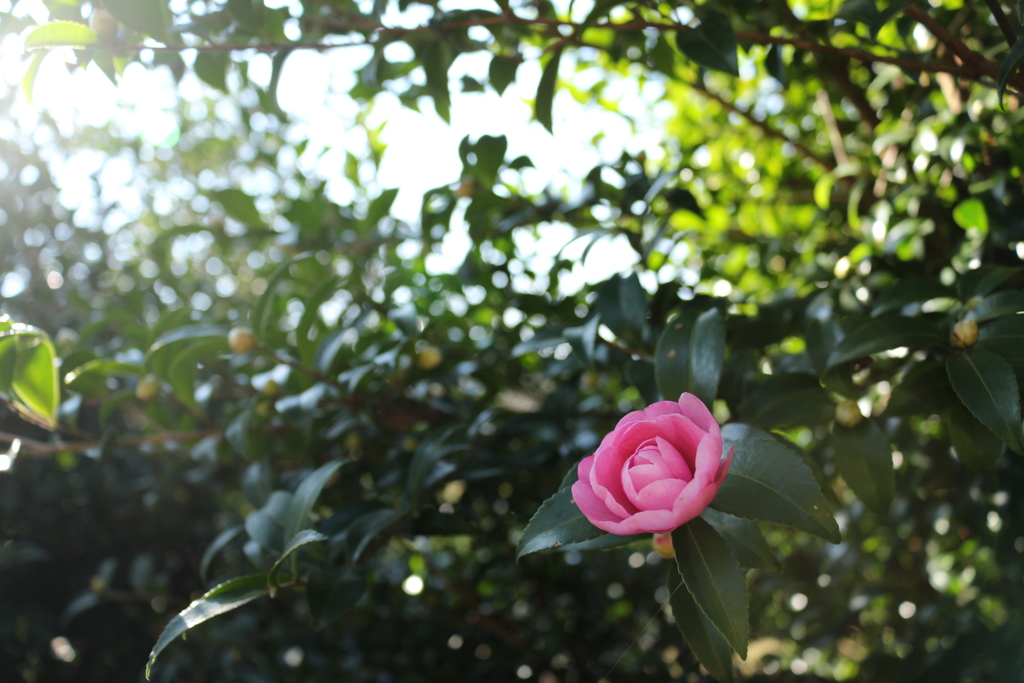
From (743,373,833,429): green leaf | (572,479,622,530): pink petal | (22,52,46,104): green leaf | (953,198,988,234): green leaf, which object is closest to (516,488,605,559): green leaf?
(572,479,622,530): pink petal

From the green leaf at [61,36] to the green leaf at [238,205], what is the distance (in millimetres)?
460

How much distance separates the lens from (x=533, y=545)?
0.49m

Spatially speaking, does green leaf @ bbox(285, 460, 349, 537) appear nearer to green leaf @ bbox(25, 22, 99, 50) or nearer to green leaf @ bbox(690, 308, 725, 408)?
green leaf @ bbox(690, 308, 725, 408)

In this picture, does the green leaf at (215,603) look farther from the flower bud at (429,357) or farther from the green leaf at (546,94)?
the green leaf at (546,94)

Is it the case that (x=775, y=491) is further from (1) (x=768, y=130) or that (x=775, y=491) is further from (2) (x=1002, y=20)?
(1) (x=768, y=130)

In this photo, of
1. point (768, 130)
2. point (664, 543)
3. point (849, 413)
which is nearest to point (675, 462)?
point (664, 543)

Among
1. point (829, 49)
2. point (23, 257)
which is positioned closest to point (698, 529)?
point (829, 49)

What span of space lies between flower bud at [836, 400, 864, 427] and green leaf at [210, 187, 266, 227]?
1078 mm

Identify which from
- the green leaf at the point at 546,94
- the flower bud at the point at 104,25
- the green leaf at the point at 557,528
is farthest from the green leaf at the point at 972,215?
the flower bud at the point at 104,25

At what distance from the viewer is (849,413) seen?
0.66 metres

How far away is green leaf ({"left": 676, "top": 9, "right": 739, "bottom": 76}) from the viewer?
74 cm

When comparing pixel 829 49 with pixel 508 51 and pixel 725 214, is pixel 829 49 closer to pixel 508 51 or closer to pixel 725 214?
pixel 508 51

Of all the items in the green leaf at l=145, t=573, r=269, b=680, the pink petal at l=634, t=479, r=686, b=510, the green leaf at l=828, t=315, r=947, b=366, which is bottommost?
the green leaf at l=145, t=573, r=269, b=680

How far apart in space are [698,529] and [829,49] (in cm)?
59
